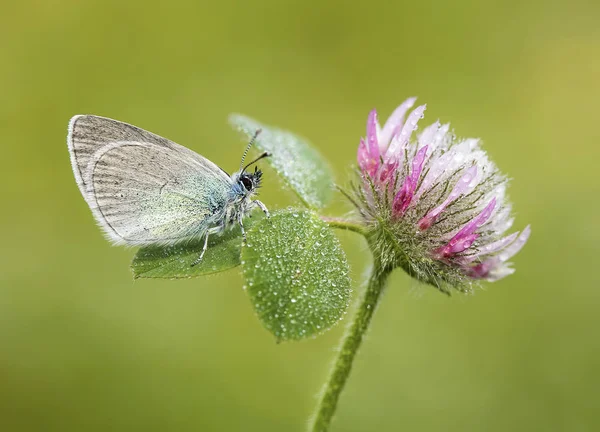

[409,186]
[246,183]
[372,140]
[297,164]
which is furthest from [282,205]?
[409,186]

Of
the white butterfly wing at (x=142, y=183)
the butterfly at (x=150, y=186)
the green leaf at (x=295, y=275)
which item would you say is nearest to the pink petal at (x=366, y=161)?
the green leaf at (x=295, y=275)

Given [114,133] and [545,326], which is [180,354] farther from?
[545,326]

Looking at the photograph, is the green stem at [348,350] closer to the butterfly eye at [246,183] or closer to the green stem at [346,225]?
the green stem at [346,225]

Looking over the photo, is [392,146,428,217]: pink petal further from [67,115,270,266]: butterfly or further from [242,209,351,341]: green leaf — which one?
[67,115,270,266]: butterfly

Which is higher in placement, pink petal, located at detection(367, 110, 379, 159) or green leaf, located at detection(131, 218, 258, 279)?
pink petal, located at detection(367, 110, 379, 159)

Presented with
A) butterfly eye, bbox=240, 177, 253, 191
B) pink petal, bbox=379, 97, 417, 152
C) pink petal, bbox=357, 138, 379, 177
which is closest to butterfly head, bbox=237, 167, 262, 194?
butterfly eye, bbox=240, 177, 253, 191

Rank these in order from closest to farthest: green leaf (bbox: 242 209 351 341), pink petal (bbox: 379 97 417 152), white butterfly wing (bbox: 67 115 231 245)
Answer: green leaf (bbox: 242 209 351 341)
white butterfly wing (bbox: 67 115 231 245)
pink petal (bbox: 379 97 417 152)
